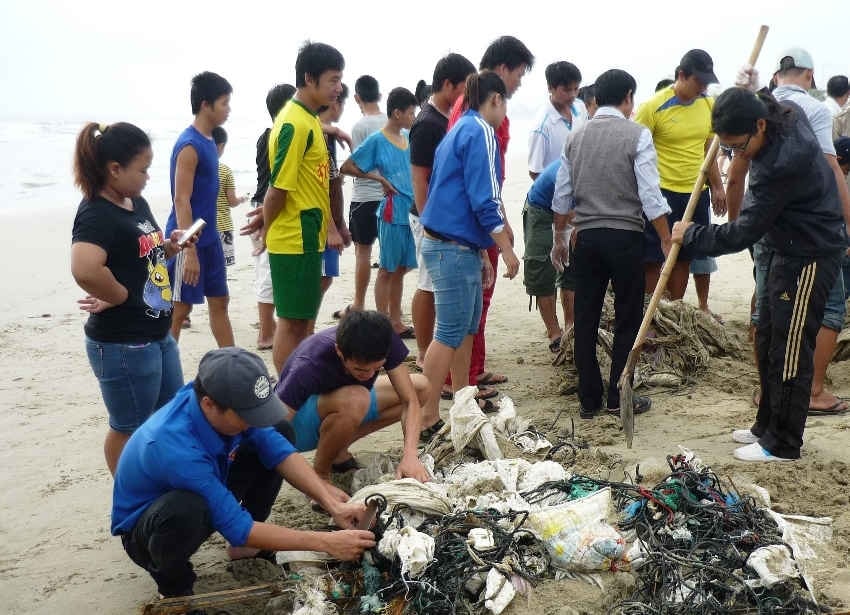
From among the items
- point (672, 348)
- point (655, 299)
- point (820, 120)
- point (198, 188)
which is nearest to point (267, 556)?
point (655, 299)

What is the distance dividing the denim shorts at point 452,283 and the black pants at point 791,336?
152 cm

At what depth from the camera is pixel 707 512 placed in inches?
129

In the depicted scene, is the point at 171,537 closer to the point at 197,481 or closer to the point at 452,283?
the point at 197,481

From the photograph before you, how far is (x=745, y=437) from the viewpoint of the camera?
436 centimetres

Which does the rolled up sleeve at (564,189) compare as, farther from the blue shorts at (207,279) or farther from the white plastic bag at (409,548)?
the white plastic bag at (409,548)

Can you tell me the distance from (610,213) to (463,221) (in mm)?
851

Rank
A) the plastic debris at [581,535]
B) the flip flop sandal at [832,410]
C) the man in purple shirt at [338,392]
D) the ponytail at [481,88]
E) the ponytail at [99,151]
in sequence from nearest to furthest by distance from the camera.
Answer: the plastic debris at [581,535], the ponytail at [99,151], the man in purple shirt at [338,392], the ponytail at [481,88], the flip flop sandal at [832,410]

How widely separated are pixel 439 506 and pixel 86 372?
149 inches

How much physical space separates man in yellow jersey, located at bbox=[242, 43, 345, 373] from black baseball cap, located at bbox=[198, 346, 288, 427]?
1.96 meters

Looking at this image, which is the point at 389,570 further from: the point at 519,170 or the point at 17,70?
the point at 17,70

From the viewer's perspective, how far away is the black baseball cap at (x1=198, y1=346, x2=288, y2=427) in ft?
8.95

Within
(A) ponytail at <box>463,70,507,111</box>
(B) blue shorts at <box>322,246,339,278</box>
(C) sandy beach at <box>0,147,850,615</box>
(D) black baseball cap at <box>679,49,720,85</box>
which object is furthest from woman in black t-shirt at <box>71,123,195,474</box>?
(D) black baseball cap at <box>679,49,720,85</box>

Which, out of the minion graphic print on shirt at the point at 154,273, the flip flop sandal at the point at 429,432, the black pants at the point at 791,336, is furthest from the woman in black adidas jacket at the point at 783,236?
the minion graphic print on shirt at the point at 154,273

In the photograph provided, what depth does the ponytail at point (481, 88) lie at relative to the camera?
4410mm
